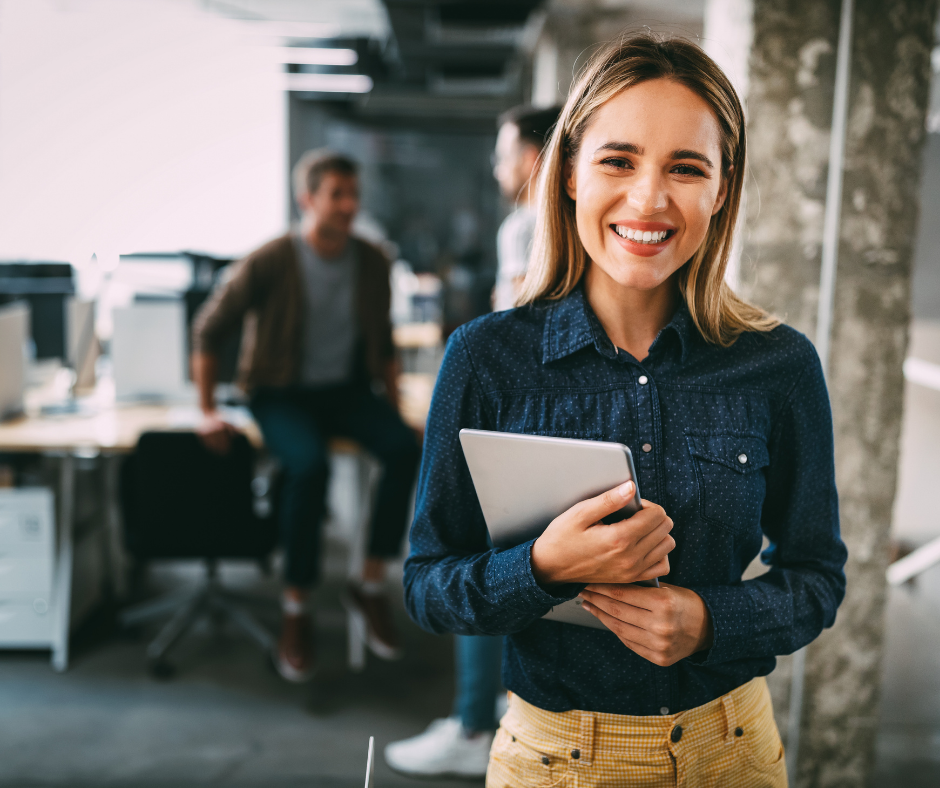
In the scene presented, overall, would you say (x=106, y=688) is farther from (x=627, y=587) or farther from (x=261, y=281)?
(x=627, y=587)

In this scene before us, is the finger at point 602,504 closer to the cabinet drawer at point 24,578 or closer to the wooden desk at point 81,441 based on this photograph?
the wooden desk at point 81,441

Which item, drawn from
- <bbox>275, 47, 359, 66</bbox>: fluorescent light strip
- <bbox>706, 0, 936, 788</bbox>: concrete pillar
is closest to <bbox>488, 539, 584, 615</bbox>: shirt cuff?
<bbox>706, 0, 936, 788</bbox>: concrete pillar

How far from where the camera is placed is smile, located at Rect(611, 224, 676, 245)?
0.85m

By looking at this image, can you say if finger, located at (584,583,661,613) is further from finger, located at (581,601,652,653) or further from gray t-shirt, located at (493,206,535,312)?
gray t-shirt, located at (493,206,535,312)

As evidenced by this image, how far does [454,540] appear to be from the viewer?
95cm

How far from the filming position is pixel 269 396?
9.64ft

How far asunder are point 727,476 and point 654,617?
7.5 inches

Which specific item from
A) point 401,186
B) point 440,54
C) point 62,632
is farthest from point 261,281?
point 401,186

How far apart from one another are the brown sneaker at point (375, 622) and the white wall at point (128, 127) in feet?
16.2

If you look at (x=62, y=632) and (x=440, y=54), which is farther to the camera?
(x=440, y=54)

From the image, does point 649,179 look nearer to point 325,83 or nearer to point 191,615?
point 191,615

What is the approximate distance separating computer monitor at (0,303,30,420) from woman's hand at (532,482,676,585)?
2.96 m

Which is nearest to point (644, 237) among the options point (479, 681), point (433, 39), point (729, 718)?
point (729, 718)

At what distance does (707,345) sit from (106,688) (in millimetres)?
2572
